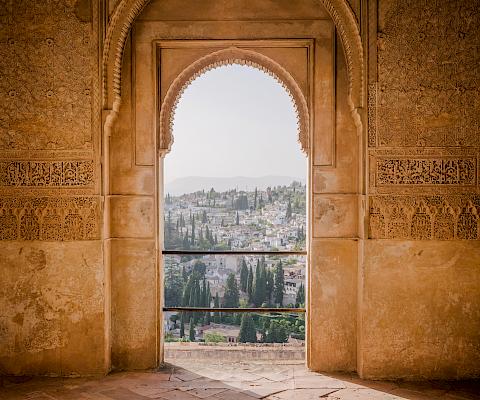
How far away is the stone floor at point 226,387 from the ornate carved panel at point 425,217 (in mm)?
1258

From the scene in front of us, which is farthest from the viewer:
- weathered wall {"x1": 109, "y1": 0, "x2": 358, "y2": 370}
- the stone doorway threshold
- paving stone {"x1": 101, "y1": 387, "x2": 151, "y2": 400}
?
the stone doorway threshold

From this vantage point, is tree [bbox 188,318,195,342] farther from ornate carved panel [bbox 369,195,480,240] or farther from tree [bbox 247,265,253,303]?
ornate carved panel [bbox 369,195,480,240]

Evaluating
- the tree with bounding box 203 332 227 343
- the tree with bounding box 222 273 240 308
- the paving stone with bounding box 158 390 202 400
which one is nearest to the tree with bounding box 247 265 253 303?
the tree with bounding box 222 273 240 308

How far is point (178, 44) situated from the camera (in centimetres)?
445

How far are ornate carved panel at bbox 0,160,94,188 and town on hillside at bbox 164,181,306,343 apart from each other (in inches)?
43.9

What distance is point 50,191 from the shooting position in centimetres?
422

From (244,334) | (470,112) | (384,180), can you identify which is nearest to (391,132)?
(384,180)

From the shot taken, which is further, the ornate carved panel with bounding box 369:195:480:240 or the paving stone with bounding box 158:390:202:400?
the ornate carved panel with bounding box 369:195:480:240

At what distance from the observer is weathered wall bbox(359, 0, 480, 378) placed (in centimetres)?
408

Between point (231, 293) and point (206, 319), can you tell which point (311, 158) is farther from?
point (206, 319)

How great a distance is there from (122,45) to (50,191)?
147 cm

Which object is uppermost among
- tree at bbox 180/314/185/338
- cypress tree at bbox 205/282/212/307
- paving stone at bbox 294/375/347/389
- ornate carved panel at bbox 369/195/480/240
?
ornate carved panel at bbox 369/195/480/240

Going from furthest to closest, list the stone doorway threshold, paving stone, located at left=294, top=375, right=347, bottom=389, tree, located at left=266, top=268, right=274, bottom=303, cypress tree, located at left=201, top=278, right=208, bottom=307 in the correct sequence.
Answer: tree, located at left=266, top=268, right=274, bottom=303 → cypress tree, located at left=201, top=278, right=208, bottom=307 → the stone doorway threshold → paving stone, located at left=294, top=375, right=347, bottom=389

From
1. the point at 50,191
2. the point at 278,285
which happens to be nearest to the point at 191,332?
the point at 278,285
